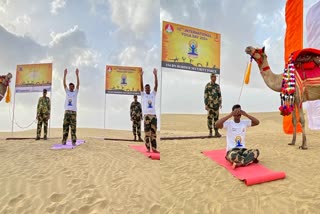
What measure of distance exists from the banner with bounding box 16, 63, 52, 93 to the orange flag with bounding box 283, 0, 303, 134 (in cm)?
831

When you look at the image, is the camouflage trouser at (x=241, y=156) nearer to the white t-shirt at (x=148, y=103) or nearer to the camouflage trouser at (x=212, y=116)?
the white t-shirt at (x=148, y=103)

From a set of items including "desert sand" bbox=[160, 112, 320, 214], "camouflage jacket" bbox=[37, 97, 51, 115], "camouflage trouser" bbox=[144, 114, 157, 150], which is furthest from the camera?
"camouflage jacket" bbox=[37, 97, 51, 115]

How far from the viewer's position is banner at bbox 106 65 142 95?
12398 millimetres

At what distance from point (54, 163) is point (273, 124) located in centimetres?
1681

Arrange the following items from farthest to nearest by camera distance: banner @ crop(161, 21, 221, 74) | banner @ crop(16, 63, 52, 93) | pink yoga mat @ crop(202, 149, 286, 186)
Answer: banner @ crop(16, 63, 52, 93) → banner @ crop(161, 21, 221, 74) → pink yoga mat @ crop(202, 149, 286, 186)

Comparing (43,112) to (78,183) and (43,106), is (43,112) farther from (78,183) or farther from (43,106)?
(78,183)

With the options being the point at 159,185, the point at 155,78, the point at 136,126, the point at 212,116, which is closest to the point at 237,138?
the point at 159,185

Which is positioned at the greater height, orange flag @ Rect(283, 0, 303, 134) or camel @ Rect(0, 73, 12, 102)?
orange flag @ Rect(283, 0, 303, 134)

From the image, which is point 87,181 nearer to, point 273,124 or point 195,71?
point 195,71

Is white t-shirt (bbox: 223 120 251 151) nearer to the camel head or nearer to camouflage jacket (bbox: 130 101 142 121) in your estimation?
the camel head

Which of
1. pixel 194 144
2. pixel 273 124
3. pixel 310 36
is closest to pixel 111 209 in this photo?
pixel 194 144

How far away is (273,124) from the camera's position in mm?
20188

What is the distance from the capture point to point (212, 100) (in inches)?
343

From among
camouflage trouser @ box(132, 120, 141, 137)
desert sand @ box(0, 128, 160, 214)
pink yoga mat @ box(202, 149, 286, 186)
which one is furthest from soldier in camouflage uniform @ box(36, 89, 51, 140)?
pink yoga mat @ box(202, 149, 286, 186)
